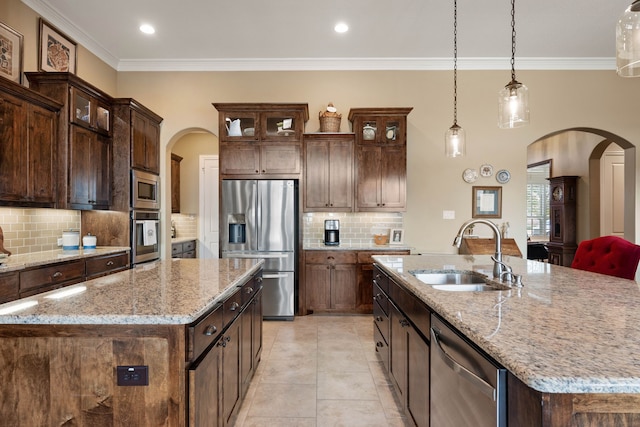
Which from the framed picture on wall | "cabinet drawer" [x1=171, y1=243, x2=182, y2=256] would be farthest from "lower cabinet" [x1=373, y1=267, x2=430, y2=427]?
"cabinet drawer" [x1=171, y1=243, x2=182, y2=256]

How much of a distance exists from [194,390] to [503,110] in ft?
7.59

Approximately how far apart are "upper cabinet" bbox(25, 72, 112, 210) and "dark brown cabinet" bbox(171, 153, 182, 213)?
1.88 m

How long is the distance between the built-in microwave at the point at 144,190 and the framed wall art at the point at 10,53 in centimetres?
136

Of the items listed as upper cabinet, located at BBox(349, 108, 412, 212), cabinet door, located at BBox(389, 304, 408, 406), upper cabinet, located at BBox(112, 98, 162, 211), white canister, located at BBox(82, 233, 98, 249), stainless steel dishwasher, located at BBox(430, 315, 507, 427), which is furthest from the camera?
upper cabinet, located at BBox(349, 108, 412, 212)

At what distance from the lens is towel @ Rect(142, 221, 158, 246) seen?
4223 millimetres

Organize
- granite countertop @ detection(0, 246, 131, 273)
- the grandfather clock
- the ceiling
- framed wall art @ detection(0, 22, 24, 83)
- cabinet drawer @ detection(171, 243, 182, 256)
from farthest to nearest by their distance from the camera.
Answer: the grandfather clock, cabinet drawer @ detection(171, 243, 182, 256), the ceiling, framed wall art @ detection(0, 22, 24, 83), granite countertop @ detection(0, 246, 131, 273)

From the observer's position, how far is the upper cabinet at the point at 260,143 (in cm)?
436

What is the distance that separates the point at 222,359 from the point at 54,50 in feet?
13.3

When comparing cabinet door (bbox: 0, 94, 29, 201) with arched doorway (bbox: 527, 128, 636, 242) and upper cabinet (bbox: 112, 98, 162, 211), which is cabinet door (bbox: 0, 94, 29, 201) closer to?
upper cabinet (bbox: 112, 98, 162, 211)

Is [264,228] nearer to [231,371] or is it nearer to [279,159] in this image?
[279,159]

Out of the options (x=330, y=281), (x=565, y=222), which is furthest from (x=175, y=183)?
(x=565, y=222)

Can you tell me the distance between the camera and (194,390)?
1287mm

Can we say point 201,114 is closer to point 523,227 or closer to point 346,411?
point 346,411

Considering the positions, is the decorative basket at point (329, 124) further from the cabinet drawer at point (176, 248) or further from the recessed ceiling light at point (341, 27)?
the cabinet drawer at point (176, 248)
